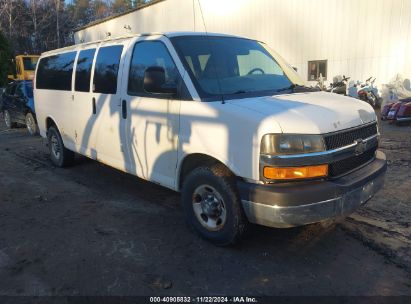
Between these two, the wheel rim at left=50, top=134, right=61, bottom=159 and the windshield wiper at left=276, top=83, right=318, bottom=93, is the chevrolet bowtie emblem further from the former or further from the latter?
the wheel rim at left=50, top=134, right=61, bottom=159

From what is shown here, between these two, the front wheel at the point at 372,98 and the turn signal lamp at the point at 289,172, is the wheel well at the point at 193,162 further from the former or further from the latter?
the front wheel at the point at 372,98

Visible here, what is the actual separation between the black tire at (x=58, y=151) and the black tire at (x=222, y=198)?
3.67m

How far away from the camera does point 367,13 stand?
13555 mm

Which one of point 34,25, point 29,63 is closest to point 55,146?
point 29,63

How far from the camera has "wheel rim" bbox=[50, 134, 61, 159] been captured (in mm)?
6969

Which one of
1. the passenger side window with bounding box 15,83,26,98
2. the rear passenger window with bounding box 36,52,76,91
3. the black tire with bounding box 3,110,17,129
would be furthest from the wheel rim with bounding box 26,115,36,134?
the rear passenger window with bounding box 36,52,76,91

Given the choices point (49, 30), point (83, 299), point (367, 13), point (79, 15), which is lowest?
point (83, 299)

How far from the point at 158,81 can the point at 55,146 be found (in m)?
4.01

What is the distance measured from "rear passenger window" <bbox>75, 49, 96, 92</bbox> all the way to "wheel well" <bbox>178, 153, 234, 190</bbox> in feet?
7.19

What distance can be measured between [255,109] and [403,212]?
8.19ft

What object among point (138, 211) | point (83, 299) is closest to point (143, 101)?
point (138, 211)

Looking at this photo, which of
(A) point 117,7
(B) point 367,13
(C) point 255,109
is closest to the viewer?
(C) point 255,109

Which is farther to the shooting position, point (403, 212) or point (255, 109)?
point (403, 212)

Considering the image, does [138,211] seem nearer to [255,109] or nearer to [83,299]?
[83,299]
